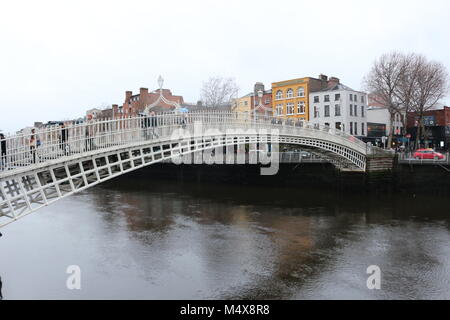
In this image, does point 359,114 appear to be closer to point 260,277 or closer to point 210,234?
point 210,234

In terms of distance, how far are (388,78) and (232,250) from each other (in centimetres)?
2549

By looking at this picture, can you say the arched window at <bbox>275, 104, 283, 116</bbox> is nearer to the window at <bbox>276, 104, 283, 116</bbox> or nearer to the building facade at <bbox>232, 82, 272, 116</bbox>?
the window at <bbox>276, 104, 283, 116</bbox>

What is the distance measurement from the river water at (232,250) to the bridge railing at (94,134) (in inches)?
117

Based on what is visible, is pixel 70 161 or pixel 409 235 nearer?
pixel 70 161

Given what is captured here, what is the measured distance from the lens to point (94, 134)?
11414mm

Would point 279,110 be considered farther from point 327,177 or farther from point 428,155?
point 428,155

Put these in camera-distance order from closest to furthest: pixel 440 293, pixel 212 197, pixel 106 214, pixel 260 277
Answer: pixel 440 293, pixel 260 277, pixel 106 214, pixel 212 197

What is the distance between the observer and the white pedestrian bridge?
956 centimetres

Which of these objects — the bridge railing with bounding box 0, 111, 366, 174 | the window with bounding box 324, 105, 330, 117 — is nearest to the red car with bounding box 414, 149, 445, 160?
the bridge railing with bounding box 0, 111, 366, 174

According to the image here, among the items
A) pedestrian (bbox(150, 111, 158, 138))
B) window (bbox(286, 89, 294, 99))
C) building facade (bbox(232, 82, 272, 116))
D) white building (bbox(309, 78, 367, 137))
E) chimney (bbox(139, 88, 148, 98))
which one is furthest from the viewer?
chimney (bbox(139, 88, 148, 98))

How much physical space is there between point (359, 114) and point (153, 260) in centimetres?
3569

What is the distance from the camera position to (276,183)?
2820cm
